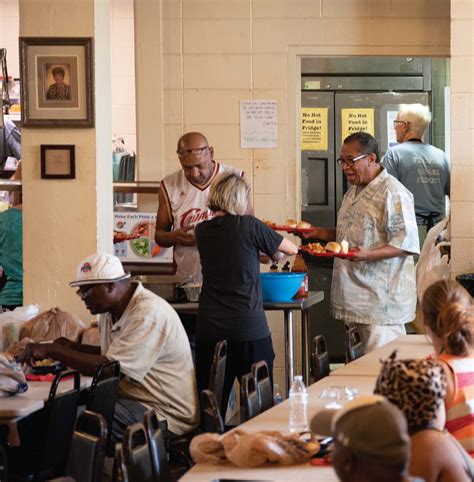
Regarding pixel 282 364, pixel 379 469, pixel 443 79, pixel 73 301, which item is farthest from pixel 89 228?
pixel 379 469

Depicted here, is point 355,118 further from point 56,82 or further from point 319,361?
point 319,361

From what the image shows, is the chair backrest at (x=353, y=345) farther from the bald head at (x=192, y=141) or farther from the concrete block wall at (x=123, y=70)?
the concrete block wall at (x=123, y=70)

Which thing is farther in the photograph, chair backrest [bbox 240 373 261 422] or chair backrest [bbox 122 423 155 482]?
chair backrest [bbox 240 373 261 422]

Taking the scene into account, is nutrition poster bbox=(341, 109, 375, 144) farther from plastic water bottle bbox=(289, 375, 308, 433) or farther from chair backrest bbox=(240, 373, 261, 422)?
plastic water bottle bbox=(289, 375, 308, 433)

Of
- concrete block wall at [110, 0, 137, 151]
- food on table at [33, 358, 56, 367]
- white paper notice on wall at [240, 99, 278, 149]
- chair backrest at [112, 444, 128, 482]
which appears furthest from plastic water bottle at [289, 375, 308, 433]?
concrete block wall at [110, 0, 137, 151]

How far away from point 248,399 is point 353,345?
6.23 feet

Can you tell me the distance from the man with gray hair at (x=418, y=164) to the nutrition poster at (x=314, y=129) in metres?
0.83

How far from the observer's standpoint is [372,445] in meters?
1.96

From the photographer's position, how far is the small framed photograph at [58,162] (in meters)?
7.28

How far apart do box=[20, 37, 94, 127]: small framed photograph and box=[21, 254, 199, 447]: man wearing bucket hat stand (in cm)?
193

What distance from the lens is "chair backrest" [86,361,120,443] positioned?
16.1 ft

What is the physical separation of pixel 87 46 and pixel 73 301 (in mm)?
1562

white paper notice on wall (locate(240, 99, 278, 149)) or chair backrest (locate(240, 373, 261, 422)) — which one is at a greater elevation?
white paper notice on wall (locate(240, 99, 278, 149))

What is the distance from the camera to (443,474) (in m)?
2.98
